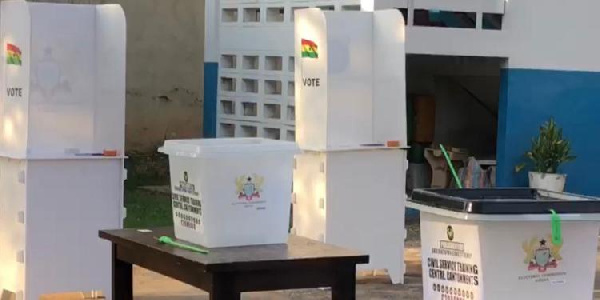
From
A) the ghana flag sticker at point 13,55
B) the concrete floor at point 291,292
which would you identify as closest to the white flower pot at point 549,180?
the concrete floor at point 291,292

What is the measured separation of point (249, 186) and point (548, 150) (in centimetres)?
769

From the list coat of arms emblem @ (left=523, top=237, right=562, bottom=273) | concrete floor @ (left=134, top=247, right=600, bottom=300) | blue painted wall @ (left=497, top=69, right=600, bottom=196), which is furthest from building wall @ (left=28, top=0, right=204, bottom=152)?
coat of arms emblem @ (left=523, top=237, right=562, bottom=273)

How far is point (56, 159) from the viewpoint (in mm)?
7219

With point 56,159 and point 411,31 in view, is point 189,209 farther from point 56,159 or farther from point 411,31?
point 411,31

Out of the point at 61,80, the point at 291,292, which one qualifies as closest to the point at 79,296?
the point at 61,80

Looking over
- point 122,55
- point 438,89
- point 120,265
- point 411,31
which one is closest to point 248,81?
point 411,31

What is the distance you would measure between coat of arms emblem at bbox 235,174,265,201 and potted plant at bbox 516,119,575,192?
7578 mm

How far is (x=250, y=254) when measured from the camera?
14.9ft

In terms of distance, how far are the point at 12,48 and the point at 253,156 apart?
304 cm

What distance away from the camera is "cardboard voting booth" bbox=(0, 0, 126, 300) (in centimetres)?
714

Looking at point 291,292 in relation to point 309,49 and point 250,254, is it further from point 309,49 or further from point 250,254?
point 250,254

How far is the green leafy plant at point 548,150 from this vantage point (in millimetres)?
11977

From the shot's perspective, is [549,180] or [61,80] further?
[549,180]

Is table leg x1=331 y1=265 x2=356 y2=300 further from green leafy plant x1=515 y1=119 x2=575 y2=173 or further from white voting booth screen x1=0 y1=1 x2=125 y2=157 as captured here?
green leafy plant x1=515 y1=119 x2=575 y2=173
